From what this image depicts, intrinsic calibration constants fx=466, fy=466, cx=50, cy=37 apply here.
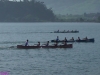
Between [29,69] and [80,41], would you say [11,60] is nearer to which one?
[29,69]

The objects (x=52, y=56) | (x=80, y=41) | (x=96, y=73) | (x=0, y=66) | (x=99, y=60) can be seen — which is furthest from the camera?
(x=80, y=41)

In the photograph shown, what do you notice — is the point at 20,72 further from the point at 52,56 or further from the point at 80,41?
the point at 80,41

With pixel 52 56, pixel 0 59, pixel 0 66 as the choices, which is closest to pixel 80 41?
pixel 52 56

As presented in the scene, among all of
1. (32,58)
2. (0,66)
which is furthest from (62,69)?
(32,58)

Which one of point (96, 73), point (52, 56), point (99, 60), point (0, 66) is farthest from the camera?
point (52, 56)

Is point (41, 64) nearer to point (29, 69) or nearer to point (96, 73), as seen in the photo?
point (29, 69)

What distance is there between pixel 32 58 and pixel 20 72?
13714mm

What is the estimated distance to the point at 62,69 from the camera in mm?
54312

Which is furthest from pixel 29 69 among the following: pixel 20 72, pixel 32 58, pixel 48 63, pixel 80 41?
pixel 80 41

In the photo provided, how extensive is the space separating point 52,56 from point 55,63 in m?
8.68

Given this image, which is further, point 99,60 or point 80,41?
point 80,41

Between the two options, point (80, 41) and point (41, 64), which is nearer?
point (41, 64)

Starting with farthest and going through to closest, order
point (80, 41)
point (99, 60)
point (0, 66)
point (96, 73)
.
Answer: point (80, 41)
point (99, 60)
point (0, 66)
point (96, 73)

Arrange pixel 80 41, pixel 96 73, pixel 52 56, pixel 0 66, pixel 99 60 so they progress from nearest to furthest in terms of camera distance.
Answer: pixel 96 73 → pixel 0 66 → pixel 99 60 → pixel 52 56 → pixel 80 41
